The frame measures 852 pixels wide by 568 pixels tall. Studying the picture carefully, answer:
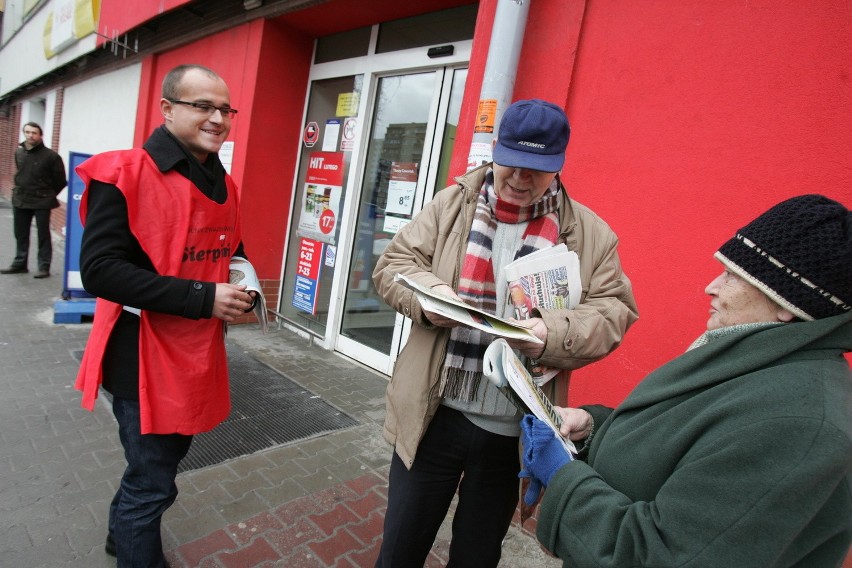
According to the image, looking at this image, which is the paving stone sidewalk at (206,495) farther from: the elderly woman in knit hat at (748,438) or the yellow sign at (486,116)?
the yellow sign at (486,116)

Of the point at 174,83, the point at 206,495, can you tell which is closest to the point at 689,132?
the point at 174,83

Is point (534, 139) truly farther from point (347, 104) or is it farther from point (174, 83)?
point (347, 104)

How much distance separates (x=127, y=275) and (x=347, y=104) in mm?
4422

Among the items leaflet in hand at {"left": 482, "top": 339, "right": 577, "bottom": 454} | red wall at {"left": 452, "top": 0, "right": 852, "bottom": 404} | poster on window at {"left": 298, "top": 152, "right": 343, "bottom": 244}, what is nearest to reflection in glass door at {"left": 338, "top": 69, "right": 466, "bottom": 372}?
poster on window at {"left": 298, "top": 152, "right": 343, "bottom": 244}

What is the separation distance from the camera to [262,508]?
2.79 m

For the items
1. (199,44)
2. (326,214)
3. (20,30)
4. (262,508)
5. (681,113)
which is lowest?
(262,508)

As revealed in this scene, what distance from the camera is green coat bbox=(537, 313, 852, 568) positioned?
873mm

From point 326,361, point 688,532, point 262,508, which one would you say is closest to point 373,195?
point 326,361

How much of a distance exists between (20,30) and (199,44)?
13.9m

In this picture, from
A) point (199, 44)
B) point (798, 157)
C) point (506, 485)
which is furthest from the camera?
point (199, 44)

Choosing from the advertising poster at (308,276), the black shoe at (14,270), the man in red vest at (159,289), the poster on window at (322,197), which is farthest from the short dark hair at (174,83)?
the black shoe at (14,270)

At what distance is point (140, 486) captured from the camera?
194 cm

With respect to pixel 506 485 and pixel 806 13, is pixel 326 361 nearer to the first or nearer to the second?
pixel 506 485

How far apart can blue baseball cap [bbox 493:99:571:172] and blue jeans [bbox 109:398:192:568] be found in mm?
1693
